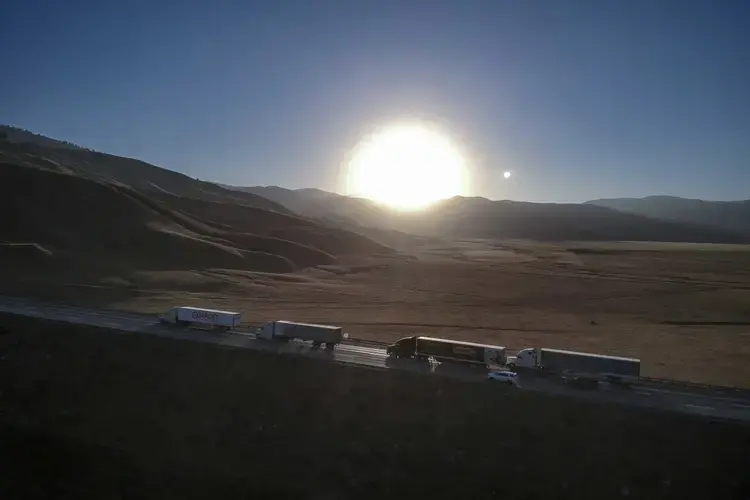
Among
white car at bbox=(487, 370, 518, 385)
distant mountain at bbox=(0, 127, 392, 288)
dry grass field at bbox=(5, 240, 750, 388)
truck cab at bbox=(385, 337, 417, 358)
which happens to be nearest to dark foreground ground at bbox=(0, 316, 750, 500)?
white car at bbox=(487, 370, 518, 385)

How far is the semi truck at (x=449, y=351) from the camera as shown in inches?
1419

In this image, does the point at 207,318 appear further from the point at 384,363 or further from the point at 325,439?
the point at 325,439

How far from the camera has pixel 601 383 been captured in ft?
112

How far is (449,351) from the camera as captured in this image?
37031mm

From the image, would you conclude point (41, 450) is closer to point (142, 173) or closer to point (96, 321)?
point (96, 321)

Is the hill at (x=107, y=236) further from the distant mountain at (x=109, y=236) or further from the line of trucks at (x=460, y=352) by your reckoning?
the line of trucks at (x=460, y=352)

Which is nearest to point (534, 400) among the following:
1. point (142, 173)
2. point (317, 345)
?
point (317, 345)

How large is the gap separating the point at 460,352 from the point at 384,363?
4928 millimetres

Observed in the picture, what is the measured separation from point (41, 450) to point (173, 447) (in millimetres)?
6824

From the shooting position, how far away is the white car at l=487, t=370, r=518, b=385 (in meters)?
32.7

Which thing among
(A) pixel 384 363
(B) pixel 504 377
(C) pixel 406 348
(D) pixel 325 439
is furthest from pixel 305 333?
(B) pixel 504 377

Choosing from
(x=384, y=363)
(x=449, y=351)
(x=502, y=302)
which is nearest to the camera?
(x=384, y=363)

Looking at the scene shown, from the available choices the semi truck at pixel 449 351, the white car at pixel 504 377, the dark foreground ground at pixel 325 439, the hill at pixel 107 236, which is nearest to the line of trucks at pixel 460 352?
the semi truck at pixel 449 351

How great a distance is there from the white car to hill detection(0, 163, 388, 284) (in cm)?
6642
